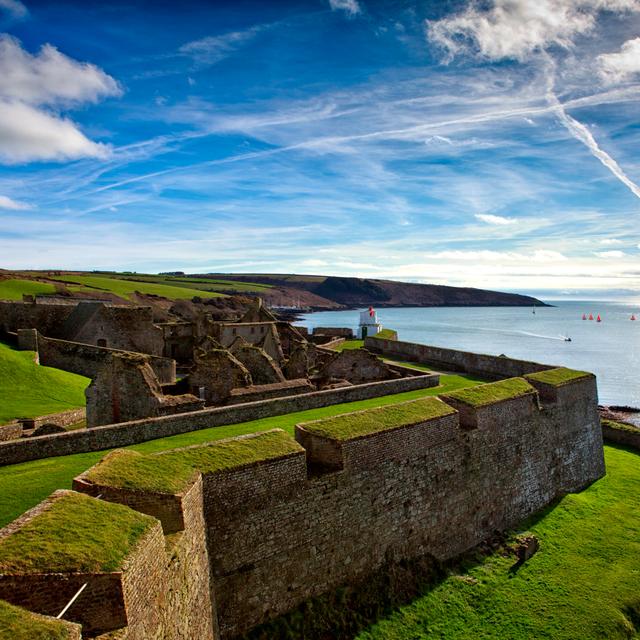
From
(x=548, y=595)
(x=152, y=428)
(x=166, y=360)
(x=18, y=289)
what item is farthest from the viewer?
(x=18, y=289)

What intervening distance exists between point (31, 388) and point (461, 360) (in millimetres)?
20970

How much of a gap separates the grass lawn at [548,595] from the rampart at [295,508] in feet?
3.37

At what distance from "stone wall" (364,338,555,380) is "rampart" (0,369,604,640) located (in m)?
5.27

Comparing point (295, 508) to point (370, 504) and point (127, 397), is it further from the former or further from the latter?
point (127, 397)

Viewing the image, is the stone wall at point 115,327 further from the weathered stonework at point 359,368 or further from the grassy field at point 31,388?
the weathered stonework at point 359,368

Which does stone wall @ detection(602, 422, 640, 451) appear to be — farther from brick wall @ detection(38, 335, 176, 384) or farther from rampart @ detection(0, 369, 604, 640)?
brick wall @ detection(38, 335, 176, 384)

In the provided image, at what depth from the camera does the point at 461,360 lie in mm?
24125

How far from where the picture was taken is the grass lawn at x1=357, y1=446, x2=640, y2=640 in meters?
10.2

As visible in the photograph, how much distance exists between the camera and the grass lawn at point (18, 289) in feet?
168

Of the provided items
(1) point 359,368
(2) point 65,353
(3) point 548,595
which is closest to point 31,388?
(2) point 65,353

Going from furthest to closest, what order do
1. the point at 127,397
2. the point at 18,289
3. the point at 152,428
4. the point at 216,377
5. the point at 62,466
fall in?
the point at 18,289
the point at 216,377
the point at 127,397
the point at 152,428
the point at 62,466

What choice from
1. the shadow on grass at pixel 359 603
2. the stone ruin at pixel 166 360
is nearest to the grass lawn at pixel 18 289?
the stone ruin at pixel 166 360

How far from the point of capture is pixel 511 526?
14469 millimetres

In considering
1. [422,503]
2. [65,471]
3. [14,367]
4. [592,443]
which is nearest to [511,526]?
[422,503]
